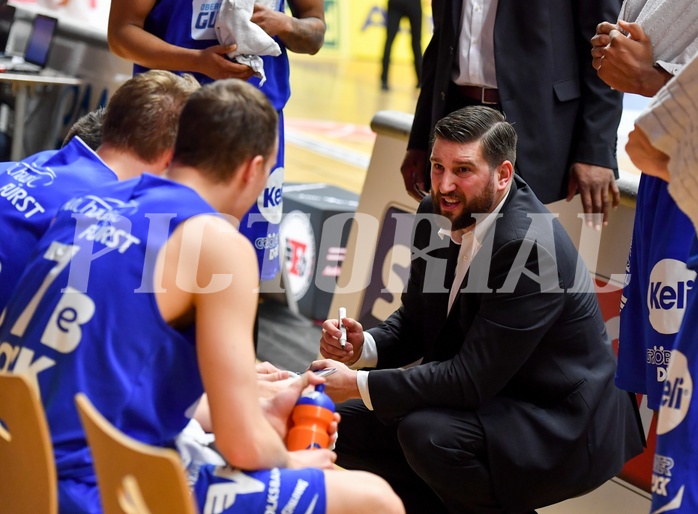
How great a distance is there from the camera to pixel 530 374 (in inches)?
122

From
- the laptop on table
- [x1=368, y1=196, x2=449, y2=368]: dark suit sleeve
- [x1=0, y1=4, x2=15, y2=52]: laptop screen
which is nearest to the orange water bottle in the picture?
[x1=368, y1=196, x2=449, y2=368]: dark suit sleeve

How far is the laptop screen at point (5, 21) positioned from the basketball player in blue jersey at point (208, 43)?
419 centimetres

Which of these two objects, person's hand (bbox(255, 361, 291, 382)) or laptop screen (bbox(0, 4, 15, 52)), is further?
laptop screen (bbox(0, 4, 15, 52))

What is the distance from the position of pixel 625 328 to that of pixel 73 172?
1.70 metres

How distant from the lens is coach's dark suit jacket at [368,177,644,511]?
3.01 metres

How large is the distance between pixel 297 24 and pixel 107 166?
4.36ft

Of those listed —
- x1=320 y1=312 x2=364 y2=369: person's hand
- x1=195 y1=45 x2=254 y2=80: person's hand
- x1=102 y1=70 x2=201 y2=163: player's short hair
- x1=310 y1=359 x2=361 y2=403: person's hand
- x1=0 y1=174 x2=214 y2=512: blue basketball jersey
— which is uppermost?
x1=195 y1=45 x2=254 y2=80: person's hand

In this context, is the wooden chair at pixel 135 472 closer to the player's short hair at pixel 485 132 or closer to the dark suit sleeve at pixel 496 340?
the dark suit sleeve at pixel 496 340

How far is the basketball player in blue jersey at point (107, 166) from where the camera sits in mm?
2643

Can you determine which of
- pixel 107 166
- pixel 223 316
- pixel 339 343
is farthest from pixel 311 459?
pixel 339 343

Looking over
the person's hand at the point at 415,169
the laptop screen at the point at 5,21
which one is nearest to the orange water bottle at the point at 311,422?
the person's hand at the point at 415,169

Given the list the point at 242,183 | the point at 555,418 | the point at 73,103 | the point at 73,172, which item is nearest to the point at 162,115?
the point at 73,172

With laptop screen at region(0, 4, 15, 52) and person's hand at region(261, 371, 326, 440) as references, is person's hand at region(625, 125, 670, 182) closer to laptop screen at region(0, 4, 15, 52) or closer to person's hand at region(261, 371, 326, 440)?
person's hand at region(261, 371, 326, 440)

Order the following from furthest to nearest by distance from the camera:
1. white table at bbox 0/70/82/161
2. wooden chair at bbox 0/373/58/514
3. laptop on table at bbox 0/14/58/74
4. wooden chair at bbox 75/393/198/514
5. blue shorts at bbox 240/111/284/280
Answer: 1. laptop on table at bbox 0/14/58/74
2. white table at bbox 0/70/82/161
3. blue shorts at bbox 240/111/284/280
4. wooden chair at bbox 0/373/58/514
5. wooden chair at bbox 75/393/198/514
